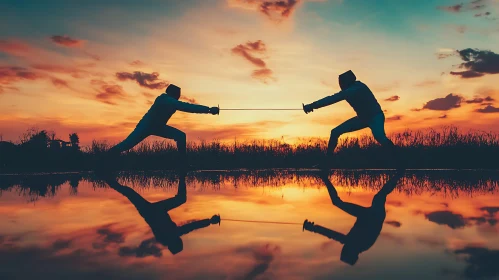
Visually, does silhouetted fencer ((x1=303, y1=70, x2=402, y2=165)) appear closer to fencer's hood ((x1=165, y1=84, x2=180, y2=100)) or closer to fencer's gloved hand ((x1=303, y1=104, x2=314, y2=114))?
fencer's gloved hand ((x1=303, y1=104, x2=314, y2=114))

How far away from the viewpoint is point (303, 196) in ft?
20.5

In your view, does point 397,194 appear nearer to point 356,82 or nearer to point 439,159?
point 356,82

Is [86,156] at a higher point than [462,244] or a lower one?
higher

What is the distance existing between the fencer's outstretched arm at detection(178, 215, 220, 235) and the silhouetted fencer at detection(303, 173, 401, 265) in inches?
37.4

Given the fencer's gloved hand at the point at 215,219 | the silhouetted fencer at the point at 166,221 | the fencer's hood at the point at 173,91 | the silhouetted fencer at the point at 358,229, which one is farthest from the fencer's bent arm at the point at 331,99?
the fencer's gloved hand at the point at 215,219

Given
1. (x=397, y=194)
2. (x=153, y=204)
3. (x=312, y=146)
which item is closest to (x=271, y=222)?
(x=153, y=204)

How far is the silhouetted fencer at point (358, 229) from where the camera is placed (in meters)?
3.00

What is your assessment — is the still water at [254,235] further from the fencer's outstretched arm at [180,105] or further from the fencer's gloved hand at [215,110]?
the fencer's outstretched arm at [180,105]

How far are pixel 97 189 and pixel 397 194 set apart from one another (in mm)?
5180

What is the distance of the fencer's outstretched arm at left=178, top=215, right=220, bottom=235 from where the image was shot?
3.80 meters

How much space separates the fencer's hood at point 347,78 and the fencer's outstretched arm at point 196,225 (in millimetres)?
6503

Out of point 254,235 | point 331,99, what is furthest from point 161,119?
point 254,235

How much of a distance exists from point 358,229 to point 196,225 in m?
1.55

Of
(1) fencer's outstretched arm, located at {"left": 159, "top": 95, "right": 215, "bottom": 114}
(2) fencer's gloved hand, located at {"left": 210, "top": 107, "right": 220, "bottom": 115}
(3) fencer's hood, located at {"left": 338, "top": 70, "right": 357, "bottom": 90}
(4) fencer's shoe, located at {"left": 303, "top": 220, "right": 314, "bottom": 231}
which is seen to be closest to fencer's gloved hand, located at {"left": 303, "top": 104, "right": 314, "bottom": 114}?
(3) fencer's hood, located at {"left": 338, "top": 70, "right": 357, "bottom": 90}
